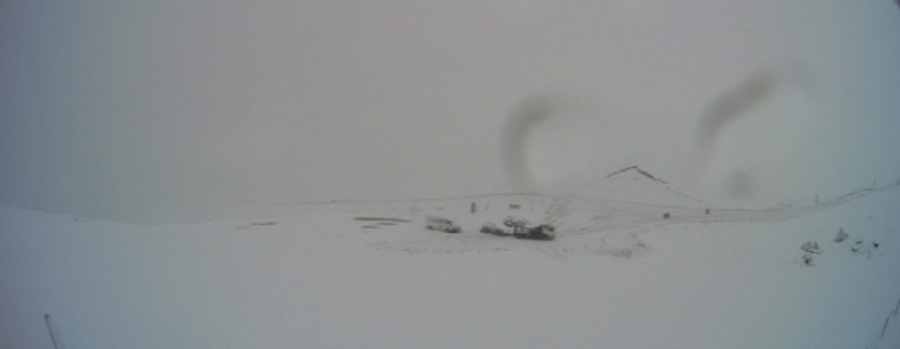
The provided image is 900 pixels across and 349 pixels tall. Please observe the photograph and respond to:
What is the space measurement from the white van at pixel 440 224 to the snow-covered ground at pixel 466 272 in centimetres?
1

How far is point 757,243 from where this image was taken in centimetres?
Answer: 83

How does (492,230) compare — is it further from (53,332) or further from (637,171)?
(53,332)

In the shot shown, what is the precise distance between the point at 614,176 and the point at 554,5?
0.94 feet

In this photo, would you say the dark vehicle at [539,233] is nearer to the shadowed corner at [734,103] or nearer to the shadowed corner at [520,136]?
the shadowed corner at [520,136]

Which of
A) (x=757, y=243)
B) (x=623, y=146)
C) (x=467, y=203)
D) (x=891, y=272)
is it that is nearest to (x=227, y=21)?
(x=467, y=203)

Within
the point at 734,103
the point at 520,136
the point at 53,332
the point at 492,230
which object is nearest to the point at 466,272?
the point at 492,230

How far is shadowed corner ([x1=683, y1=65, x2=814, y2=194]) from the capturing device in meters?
0.75

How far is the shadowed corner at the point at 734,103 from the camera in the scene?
0.75 m

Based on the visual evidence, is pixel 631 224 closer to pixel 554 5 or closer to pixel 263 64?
pixel 554 5

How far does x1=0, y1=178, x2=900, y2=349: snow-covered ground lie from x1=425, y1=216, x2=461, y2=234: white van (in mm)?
11

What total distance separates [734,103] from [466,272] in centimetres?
52

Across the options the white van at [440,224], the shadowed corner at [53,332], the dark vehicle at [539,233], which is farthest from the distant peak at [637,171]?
the shadowed corner at [53,332]

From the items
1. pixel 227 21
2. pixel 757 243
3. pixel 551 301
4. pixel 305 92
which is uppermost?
pixel 227 21

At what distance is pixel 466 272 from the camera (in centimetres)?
82
